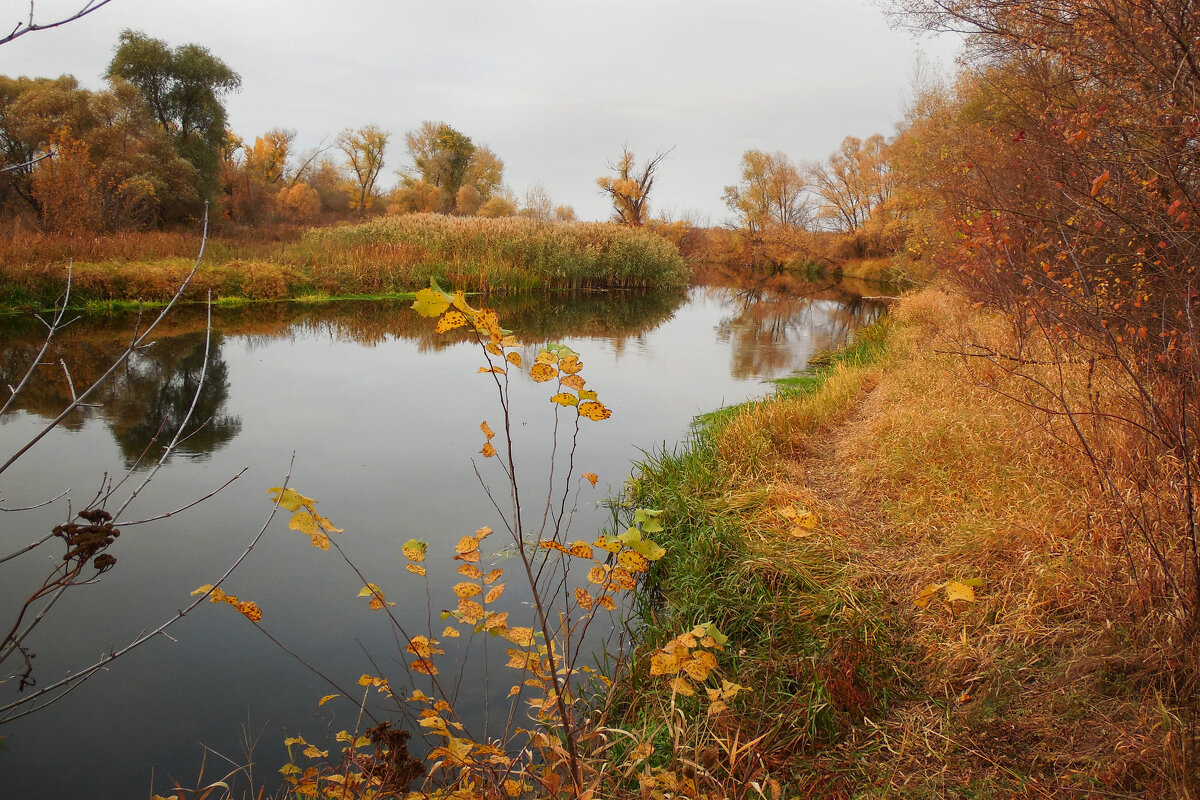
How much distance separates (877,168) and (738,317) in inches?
951

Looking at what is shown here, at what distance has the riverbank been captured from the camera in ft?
7.02

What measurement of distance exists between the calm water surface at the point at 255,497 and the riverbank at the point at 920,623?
1.02 meters

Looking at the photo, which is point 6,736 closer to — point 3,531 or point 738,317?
point 3,531

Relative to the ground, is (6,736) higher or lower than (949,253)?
lower

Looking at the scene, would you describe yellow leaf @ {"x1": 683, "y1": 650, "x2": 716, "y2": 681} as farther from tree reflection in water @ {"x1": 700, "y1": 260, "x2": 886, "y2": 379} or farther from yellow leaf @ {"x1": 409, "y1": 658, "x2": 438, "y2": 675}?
tree reflection in water @ {"x1": 700, "y1": 260, "x2": 886, "y2": 379}

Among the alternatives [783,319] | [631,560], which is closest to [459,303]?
[631,560]

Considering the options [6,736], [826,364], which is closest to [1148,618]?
[6,736]

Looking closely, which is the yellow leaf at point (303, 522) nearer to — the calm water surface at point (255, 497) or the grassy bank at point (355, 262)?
the calm water surface at point (255, 497)

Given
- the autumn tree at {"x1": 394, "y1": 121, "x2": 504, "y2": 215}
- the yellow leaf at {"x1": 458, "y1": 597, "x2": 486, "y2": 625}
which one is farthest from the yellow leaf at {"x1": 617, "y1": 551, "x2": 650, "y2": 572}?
the autumn tree at {"x1": 394, "y1": 121, "x2": 504, "y2": 215}

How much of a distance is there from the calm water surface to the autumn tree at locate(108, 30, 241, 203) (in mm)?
18700

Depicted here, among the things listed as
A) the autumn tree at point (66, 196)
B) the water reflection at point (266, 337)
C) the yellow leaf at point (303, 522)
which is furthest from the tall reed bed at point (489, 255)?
the yellow leaf at point (303, 522)

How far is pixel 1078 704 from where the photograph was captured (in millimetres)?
2250

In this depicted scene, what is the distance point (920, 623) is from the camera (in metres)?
2.96

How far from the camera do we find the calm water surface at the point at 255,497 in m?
2.60
